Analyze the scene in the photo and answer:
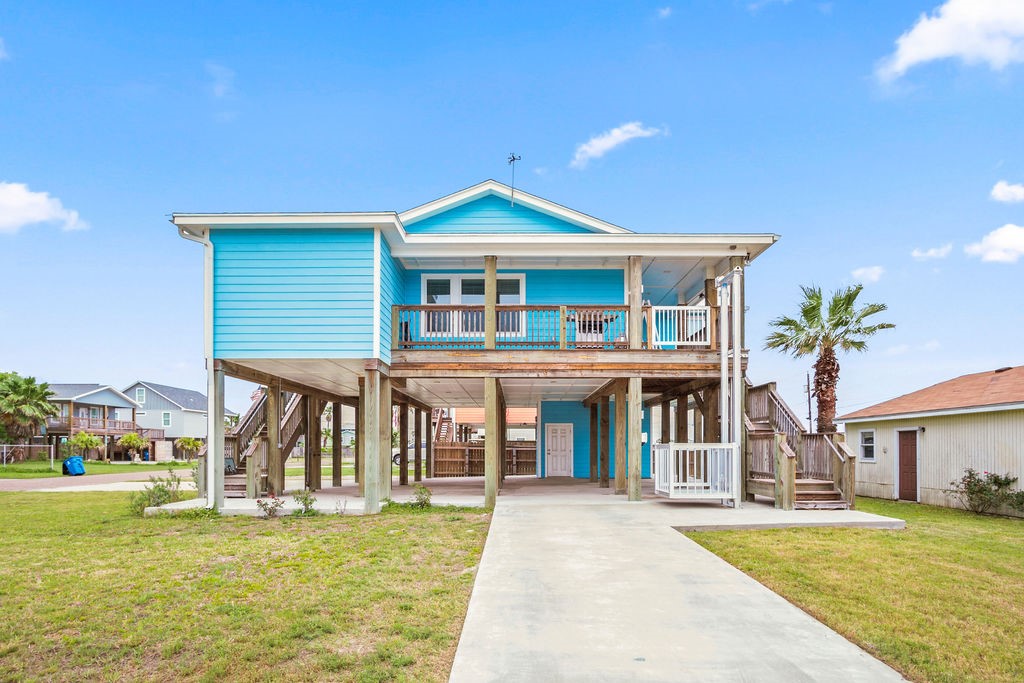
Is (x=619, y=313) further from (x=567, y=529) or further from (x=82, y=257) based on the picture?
(x=82, y=257)

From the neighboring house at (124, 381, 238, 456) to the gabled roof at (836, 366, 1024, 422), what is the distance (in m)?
52.2

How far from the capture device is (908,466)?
17266 millimetres

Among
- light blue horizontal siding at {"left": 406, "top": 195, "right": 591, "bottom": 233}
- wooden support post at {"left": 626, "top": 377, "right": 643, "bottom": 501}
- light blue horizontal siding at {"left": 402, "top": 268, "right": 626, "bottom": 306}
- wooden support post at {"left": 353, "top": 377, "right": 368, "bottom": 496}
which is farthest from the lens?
light blue horizontal siding at {"left": 406, "top": 195, "right": 591, "bottom": 233}

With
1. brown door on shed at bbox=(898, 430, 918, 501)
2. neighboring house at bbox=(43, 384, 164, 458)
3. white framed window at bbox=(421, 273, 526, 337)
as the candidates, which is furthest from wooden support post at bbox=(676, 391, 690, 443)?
neighboring house at bbox=(43, 384, 164, 458)

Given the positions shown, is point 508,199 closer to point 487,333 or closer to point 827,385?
point 487,333

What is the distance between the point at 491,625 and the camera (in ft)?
15.8

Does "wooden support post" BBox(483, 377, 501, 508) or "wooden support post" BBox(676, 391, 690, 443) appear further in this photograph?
"wooden support post" BBox(676, 391, 690, 443)

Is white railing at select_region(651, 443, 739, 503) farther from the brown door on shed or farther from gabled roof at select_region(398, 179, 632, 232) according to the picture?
the brown door on shed

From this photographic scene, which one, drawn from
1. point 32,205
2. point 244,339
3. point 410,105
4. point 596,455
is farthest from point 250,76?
point 32,205

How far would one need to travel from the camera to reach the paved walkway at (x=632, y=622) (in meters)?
3.94

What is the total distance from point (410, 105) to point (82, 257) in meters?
20.3

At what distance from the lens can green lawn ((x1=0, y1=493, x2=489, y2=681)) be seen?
170 inches

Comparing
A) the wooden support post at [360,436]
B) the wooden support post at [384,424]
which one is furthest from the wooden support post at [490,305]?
the wooden support post at [360,436]

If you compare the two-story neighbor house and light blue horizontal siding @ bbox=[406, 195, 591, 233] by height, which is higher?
light blue horizontal siding @ bbox=[406, 195, 591, 233]
